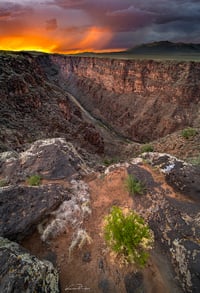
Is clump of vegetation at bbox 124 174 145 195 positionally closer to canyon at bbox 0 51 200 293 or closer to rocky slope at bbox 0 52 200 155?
canyon at bbox 0 51 200 293

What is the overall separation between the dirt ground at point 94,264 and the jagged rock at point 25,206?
0.39m

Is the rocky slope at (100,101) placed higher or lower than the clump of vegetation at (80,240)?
lower

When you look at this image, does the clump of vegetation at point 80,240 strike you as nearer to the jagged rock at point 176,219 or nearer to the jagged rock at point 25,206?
the jagged rock at point 25,206

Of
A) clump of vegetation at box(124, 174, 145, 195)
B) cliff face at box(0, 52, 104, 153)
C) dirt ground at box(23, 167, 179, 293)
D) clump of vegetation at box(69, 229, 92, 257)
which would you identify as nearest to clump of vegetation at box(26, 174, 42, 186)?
dirt ground at box(23, 167, 179, 293)

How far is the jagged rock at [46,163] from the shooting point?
9266mm

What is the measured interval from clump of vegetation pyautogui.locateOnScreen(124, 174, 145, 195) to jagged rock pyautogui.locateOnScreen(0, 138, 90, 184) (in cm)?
223

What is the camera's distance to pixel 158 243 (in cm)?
612

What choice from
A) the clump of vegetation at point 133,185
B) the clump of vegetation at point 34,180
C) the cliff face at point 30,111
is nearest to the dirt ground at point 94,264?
the clump of vegetation at point 133,185

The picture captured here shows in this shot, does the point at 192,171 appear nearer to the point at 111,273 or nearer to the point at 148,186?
the point at 148,186

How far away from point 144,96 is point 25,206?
5320cm

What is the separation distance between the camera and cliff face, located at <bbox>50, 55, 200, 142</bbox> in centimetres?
4772

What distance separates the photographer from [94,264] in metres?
5.90

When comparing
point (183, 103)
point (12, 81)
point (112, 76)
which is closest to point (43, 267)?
point (12, 81)

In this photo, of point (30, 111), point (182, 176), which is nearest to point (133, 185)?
point (182, 176)
